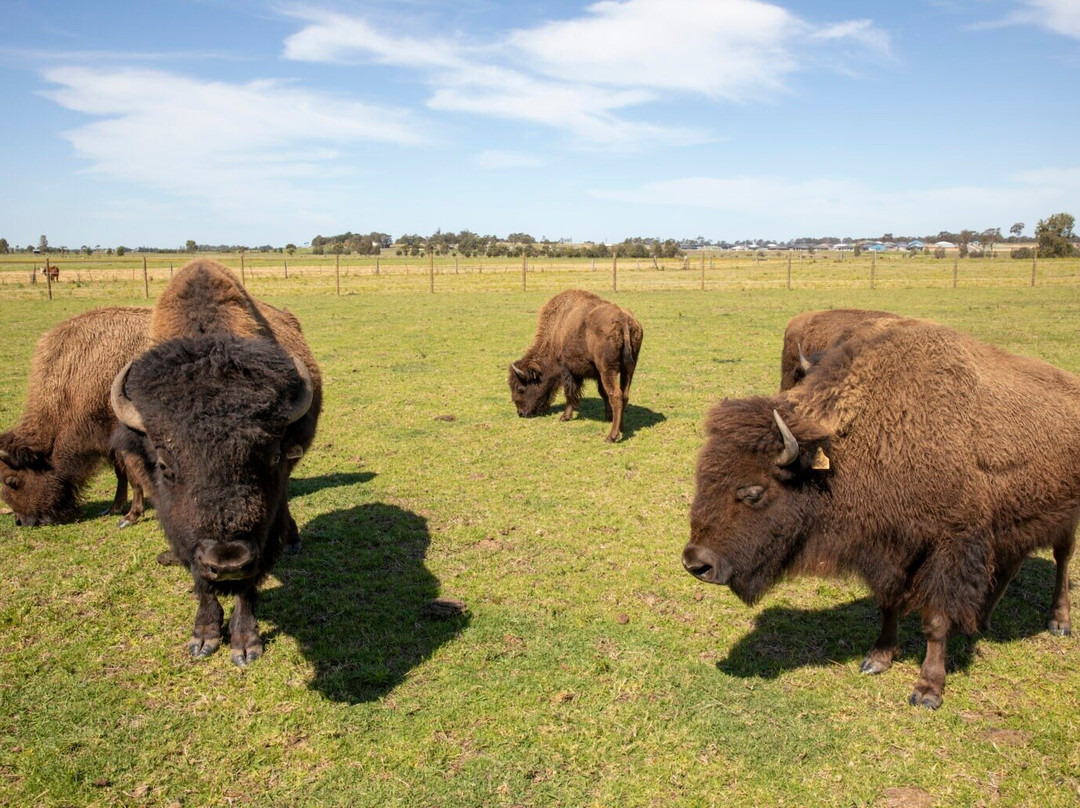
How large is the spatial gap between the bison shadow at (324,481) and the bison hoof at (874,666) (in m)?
5.96

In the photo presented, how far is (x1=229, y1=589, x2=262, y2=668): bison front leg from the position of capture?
16.2ft

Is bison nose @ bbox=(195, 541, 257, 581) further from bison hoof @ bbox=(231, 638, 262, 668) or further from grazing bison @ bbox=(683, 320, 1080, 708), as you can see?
grazing bison @ bbox=(683, 320, 1080, 708)

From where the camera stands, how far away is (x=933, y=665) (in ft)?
14.9

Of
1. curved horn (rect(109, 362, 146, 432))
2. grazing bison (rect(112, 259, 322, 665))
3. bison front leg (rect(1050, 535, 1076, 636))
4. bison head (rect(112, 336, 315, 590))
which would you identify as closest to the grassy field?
bison front leg (rect(1050, 535, 1076, 636))

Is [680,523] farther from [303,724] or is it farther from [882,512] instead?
[303,724]

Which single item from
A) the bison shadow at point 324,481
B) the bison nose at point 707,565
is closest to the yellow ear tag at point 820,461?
the bison nose at point 707,565

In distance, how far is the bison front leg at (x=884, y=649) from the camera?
481 centimetres

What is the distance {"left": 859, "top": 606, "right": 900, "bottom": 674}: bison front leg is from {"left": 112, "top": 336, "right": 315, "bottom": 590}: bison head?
13.3ft

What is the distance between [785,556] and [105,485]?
8.26m

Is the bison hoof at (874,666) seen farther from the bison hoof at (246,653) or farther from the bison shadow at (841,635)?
the bison hoof at (246,653)

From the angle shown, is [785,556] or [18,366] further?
[18,366]

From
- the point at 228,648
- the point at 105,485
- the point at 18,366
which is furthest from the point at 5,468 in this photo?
the point at 18,366

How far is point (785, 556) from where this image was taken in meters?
4.53

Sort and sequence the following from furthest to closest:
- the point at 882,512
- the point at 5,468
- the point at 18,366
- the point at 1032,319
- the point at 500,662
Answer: the point at 1032,319, the point at 18,366, the point at 5,468, the point at 500,662, the point at 882,512
